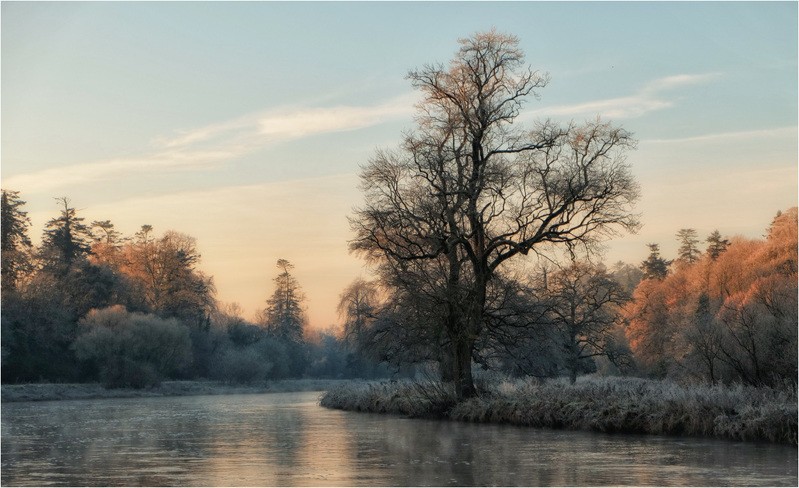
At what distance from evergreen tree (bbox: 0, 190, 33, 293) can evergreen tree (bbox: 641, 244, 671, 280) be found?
6588cm

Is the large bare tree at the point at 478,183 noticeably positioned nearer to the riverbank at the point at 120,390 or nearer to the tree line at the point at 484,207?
the tree line at the point at 484,207

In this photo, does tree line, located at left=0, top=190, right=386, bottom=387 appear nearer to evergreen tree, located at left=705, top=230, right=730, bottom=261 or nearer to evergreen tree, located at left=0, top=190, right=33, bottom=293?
evergreen tree, located at left=0, top=190, right=33, bottom=293

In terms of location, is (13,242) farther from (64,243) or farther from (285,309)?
(285,309)

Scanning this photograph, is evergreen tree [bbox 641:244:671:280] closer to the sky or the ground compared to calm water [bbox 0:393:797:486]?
closer to the sky

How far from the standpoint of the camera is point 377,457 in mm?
20297

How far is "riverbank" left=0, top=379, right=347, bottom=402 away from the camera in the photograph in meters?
62.2

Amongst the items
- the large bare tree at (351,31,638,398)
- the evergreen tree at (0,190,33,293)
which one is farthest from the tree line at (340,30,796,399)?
the evergreen tree at (0,190,33,293)

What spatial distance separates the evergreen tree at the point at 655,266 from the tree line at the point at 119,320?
109 ft

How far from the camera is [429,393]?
115ft

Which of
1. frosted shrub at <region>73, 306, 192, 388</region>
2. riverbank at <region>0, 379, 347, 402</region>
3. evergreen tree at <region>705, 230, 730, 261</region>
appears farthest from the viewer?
evergreen tree at <region>705, 230, 730, 261</region>

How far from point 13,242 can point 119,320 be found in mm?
24180

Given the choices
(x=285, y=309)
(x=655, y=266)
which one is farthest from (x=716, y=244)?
(x=285, y=309)

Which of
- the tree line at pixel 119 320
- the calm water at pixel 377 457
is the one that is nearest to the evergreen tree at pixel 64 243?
the tree line at pixel 119 320

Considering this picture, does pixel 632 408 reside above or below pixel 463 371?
below
